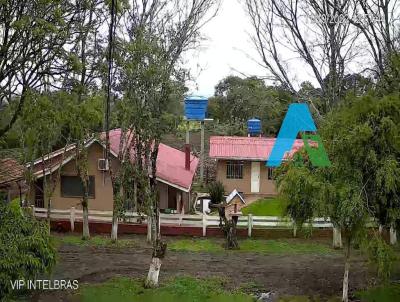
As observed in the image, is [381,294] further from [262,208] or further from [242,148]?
[242,148]

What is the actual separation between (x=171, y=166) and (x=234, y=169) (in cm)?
529

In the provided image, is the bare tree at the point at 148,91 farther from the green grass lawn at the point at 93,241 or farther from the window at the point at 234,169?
the window at the point at 234,169

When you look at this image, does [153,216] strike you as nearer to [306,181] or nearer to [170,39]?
[306,181]

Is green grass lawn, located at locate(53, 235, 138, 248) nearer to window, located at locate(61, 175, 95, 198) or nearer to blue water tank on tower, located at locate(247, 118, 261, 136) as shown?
window, located at locate(61, 175, 95, 198)

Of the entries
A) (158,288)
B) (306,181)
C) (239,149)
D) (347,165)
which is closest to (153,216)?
(158,288)

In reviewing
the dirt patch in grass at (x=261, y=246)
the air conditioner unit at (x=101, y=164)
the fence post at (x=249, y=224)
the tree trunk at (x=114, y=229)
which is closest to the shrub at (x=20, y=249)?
the tree trunk at (x=114, y=229)

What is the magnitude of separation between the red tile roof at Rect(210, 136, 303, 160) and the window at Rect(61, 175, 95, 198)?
7583 mm

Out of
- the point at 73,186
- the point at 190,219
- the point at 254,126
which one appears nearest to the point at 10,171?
the point at 73,186

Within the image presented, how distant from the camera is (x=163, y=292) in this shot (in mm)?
12094

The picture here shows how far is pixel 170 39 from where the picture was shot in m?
15.3

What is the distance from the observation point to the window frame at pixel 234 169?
86.2ft

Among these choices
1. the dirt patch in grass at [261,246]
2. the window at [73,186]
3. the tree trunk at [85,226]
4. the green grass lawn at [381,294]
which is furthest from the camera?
the window at [73,186]

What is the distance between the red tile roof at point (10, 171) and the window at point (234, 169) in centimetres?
1076

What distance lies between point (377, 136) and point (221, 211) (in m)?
7.35
